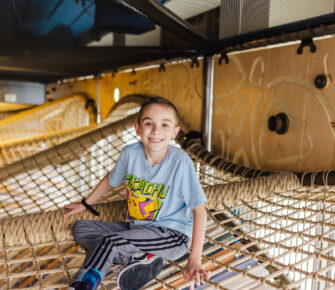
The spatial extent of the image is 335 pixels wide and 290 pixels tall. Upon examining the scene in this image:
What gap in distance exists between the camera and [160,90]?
2057mm

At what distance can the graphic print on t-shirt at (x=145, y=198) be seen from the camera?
0.75 meters

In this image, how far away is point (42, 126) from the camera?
303 centimetres

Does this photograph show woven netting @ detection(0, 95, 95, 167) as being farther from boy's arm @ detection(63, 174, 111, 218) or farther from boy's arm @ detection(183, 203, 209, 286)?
boy's arm @ detection(183, 203, 209, 286)

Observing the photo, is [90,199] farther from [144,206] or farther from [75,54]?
[75,54]

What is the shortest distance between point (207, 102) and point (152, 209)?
39.1 inches

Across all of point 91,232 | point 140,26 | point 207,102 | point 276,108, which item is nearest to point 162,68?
point 140,26

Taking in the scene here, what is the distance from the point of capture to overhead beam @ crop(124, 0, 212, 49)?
1045 mm

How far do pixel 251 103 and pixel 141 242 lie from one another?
37.2 inches

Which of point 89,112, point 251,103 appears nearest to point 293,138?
point 251,103

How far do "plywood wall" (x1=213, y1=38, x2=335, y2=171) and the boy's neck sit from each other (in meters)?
0.66

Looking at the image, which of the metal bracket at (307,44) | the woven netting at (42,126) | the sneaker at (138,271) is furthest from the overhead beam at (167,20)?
the woven netting at (42,126)

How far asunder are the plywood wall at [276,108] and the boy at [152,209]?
63cm

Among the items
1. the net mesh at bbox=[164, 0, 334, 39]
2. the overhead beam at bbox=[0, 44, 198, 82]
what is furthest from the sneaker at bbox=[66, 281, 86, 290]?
the overhead beam at bbox=[0, 44, 198, 82]

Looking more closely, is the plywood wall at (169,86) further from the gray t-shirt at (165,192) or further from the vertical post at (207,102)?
the gray t-shirt at (165,192)
